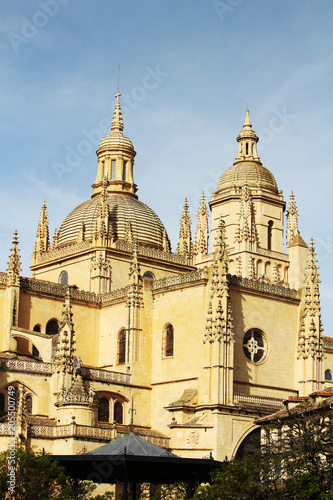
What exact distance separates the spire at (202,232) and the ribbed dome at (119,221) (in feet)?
43.4

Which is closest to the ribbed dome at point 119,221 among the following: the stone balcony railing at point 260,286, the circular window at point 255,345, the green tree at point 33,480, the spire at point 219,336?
the stone balcony railing at point 260,286

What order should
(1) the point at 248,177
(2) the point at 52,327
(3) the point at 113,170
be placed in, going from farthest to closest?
(1) the point at 248,177 < (3) the point at 113,170 < (2) the point at 52,327

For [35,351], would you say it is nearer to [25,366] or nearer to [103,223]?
[25,366]

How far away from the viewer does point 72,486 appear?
1341 inches

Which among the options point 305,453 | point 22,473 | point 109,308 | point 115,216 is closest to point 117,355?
point 109,308

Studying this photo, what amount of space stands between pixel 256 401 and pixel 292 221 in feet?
105

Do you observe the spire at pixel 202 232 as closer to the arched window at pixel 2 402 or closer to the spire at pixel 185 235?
the spire at pixel 185 235

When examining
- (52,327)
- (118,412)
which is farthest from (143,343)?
(52,327)

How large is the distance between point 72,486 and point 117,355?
67.9 feet

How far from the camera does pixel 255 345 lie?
51.7 metres

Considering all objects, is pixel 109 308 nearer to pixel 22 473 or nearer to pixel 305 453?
pixel 22 473

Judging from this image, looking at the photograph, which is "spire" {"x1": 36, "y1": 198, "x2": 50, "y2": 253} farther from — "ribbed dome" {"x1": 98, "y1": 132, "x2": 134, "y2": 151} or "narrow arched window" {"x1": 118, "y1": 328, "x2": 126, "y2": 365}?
"narrow arched window" {"x1": 118, "y1": 328, "x2": 126, "y2": 365}

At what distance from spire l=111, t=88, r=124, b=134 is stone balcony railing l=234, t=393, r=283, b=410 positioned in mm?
26599

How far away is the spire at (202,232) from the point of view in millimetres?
79062
